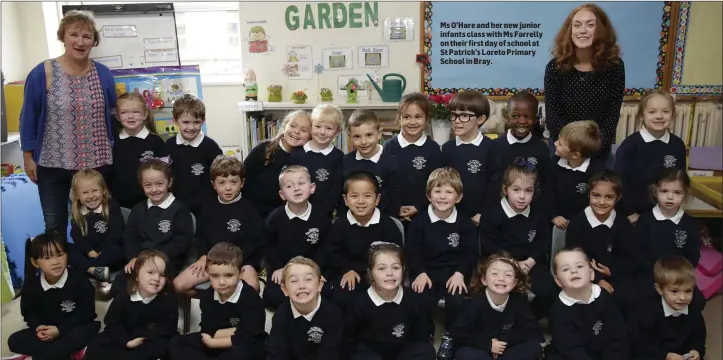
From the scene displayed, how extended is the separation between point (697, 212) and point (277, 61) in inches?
119

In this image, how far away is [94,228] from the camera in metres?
2.54

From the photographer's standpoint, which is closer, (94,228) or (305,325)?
(305,325)

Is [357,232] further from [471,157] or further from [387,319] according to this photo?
[471,157]

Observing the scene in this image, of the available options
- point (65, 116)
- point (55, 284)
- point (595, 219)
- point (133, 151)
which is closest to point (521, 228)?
point (595, 219)

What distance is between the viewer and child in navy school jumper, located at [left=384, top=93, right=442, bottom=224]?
2619 millimetres

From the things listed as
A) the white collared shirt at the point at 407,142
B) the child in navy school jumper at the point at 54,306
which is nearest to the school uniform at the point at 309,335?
the child in navy school jumper at the point at 54,306

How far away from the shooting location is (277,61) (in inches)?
172

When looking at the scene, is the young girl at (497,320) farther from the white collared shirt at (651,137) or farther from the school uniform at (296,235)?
the white collared shirt at (651,137)

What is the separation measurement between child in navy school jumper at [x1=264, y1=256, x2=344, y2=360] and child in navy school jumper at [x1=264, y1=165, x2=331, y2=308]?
1.13ft

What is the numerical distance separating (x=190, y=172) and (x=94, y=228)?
0.49 m

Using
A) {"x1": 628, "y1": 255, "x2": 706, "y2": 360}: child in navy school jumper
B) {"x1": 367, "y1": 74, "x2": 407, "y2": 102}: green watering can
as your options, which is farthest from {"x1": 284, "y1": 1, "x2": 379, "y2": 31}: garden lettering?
{"x1": 628, "y1": 255, "x2": 706, "y2": 360}: child in navy school jumper

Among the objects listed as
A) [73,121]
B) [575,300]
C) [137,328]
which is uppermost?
[73,121]

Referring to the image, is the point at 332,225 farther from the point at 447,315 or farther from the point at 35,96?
the point at 35,96

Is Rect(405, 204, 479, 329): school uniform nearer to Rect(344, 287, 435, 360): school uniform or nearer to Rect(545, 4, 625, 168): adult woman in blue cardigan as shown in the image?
Rect(344, 287, 435, 360): school uniform
